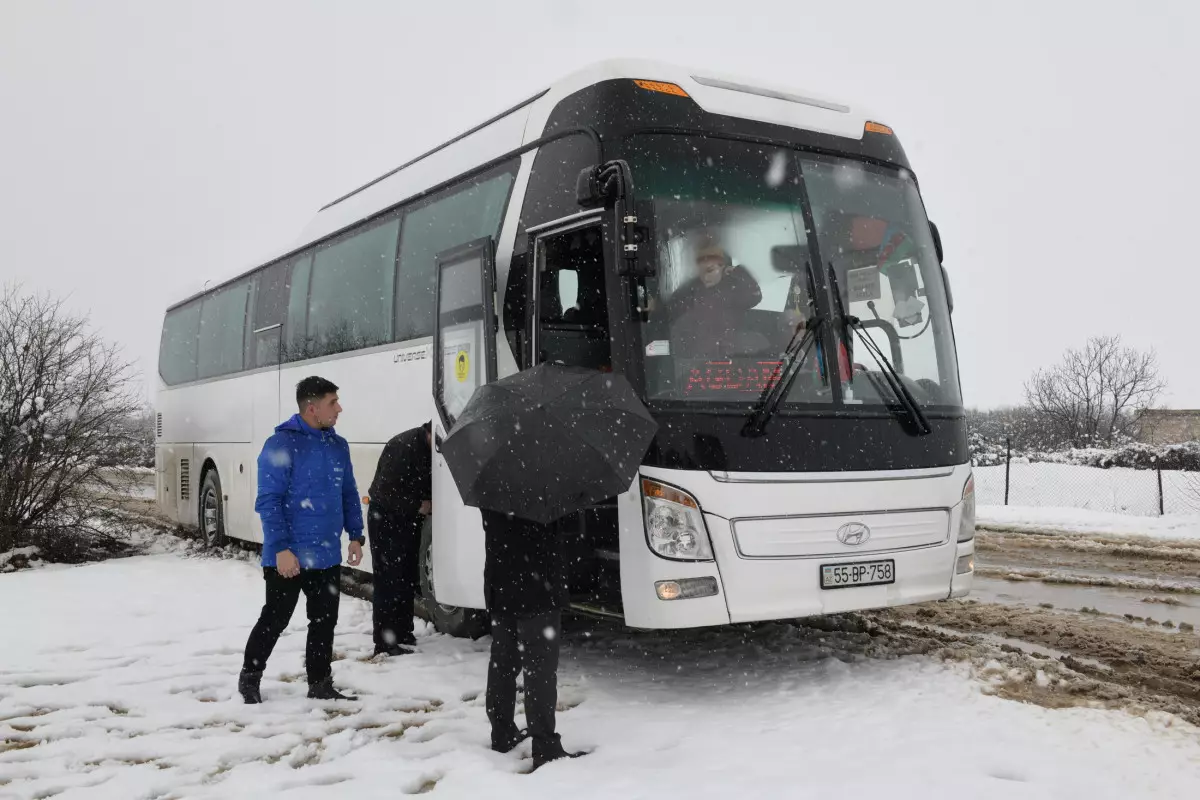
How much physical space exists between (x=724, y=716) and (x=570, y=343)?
2555 millimetres

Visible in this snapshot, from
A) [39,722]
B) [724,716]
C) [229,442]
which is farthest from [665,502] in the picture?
[229,442]

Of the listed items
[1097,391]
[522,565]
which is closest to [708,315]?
[522,565]

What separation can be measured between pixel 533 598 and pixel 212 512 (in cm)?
971

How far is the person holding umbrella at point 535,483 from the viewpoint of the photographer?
4.30 metres

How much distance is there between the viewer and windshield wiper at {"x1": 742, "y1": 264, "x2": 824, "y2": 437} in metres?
5.50

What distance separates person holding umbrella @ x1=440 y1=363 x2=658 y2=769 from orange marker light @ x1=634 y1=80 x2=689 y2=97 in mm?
2148

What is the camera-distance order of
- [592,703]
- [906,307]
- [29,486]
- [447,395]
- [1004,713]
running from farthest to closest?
1. [29,486]
2. [447,395]
3. [906,307]
4. [592,703]
5. [1004,713]

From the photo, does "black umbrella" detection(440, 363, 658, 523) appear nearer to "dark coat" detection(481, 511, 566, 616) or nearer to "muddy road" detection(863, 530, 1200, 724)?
"dark coat" detection(481, 511, 566, 616)

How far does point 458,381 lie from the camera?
675 centimetres

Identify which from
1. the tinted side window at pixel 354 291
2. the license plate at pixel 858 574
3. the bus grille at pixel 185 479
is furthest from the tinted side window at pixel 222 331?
the license plate at pixel 858 574

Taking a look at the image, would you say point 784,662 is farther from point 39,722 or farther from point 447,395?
point 39,722

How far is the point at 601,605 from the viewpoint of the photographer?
575cm

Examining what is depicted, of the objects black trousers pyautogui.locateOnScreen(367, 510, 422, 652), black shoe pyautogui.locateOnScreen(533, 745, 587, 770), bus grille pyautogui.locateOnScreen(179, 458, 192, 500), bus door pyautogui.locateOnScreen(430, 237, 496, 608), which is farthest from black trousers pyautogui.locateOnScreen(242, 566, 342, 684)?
bus grille pyautogui.locateOnScreen(179, 458, 192, 500)

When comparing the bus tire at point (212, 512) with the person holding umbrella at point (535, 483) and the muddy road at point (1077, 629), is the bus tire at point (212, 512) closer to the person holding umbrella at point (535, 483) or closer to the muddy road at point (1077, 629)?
the muddy road at point (1077, 629)
